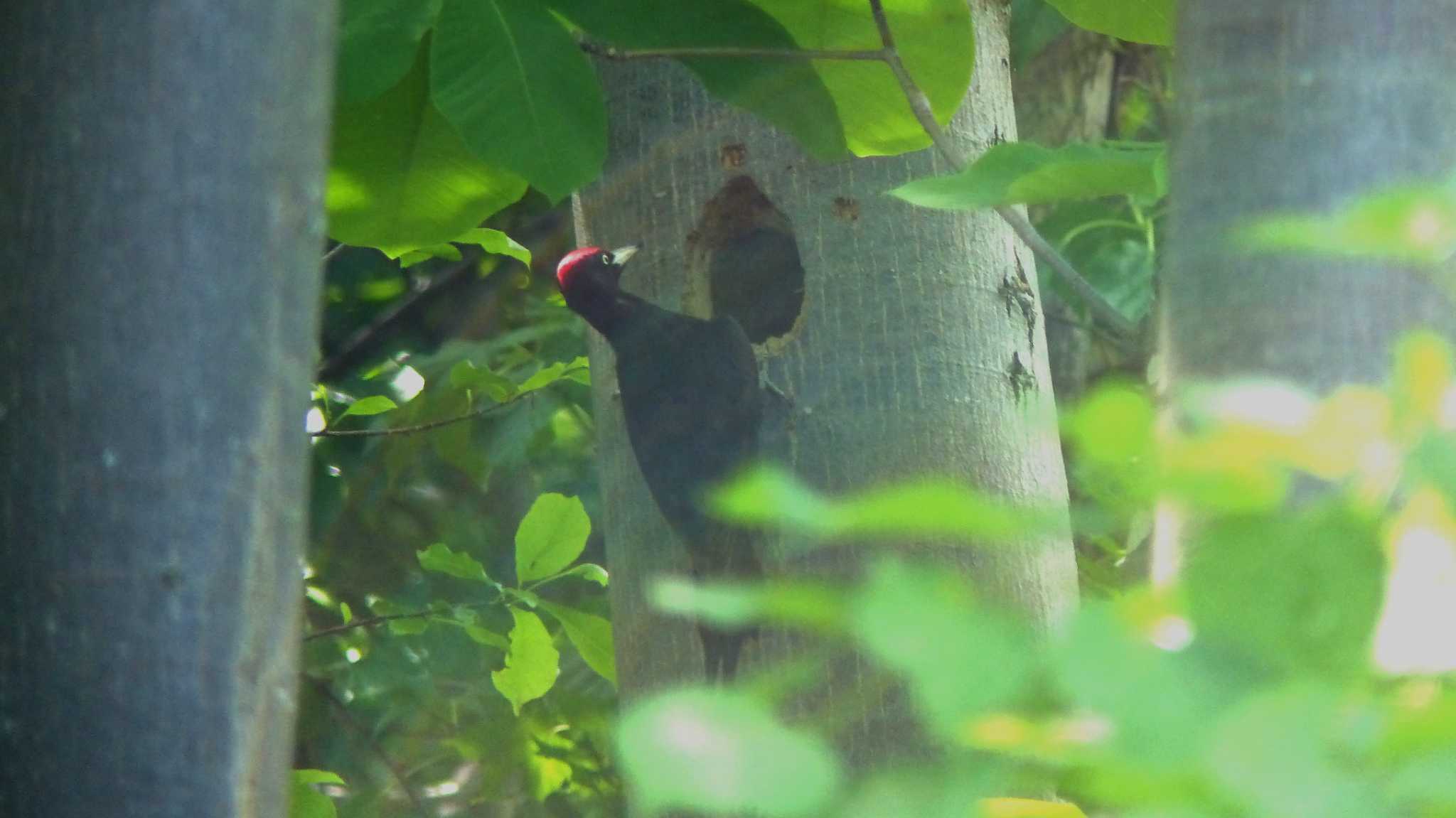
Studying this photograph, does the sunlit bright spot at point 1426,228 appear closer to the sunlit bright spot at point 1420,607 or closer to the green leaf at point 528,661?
the sunlit bright spot at point 1420,607

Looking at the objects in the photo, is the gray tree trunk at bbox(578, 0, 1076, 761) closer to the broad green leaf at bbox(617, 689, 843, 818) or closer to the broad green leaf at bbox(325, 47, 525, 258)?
the broad green leaf at bbox(325, 47, 525, 258)

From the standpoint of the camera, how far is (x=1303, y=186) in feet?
1.89

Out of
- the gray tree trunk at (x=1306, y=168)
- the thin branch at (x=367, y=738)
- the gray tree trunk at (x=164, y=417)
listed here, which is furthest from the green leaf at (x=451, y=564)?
the gray tree trunk at (x=1306, y=168)

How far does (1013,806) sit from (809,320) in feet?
3.02

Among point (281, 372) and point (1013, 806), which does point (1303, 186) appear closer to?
point (1013, 806)

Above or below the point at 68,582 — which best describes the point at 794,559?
above

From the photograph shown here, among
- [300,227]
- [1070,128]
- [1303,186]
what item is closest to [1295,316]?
[1303,186]

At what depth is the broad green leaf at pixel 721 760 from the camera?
1.15ft

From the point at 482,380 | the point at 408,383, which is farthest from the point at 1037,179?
the point at 408,383

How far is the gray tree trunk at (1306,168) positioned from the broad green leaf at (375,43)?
0.82 metres

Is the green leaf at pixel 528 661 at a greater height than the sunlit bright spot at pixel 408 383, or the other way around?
the sunlit bright spot at pixel 408 383

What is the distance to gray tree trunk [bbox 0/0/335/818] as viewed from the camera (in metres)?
0.78

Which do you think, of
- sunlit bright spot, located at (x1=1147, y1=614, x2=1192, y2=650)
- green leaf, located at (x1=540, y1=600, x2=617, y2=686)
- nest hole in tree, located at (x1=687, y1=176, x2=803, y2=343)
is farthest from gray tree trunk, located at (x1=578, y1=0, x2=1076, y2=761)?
sunlit bright spot, located at (x1=1147, y1=614, x2=1192, y2=650)

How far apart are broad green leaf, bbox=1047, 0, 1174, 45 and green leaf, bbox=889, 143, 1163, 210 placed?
64cm
